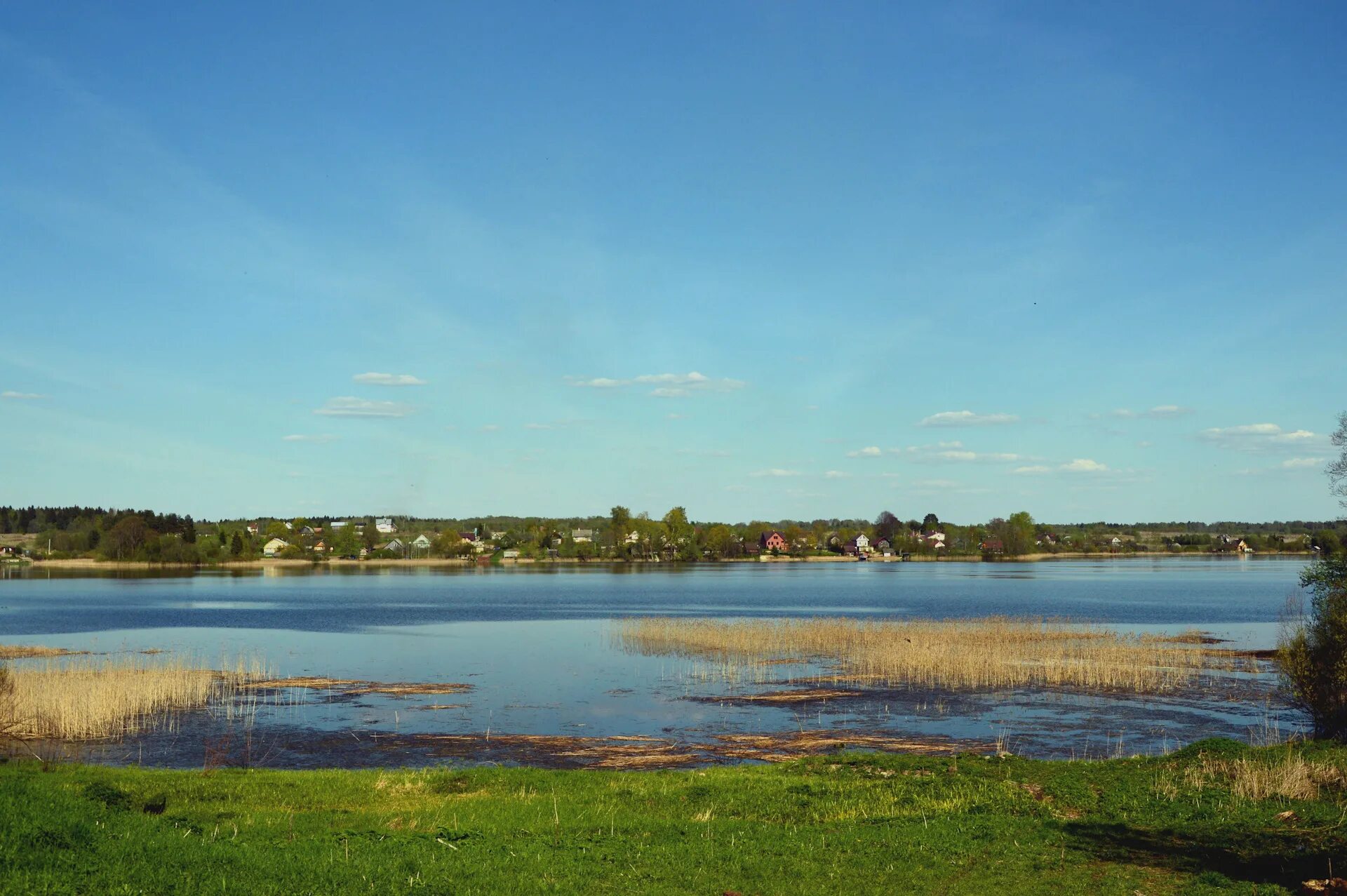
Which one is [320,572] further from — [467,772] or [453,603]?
[467,772]

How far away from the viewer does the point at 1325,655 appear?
Result: 2683 cm

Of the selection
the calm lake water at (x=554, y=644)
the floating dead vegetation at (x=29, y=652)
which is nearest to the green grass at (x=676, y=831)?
the calm lake water at (x=554, y=644)

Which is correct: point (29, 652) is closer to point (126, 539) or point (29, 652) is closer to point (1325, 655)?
point (1325, 655)

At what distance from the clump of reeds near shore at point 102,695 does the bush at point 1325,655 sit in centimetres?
3135

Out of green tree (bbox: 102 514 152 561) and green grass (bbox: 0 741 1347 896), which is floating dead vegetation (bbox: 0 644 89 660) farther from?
green tree (bbox: 102 514 152 561)

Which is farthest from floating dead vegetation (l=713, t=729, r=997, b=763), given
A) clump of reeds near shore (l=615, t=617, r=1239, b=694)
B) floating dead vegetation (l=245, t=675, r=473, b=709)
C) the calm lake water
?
floating dead vegetation (l=245, t=675, r=473, b=709)

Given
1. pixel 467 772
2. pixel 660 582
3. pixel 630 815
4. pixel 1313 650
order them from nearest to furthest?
pixel 630 815, pixel 467 772, pixel 1313 650, pixel 660 582

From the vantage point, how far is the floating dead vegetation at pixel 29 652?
46312 mm

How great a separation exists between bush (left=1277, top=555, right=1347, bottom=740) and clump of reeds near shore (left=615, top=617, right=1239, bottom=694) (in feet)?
35.0

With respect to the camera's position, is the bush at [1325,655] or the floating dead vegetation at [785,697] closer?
the bush at [1325,655]

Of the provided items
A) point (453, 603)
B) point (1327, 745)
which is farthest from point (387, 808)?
point (453, 603)

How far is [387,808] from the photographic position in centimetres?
1759

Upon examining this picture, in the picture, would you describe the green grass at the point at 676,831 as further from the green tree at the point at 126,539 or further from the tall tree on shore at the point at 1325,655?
the green tree at the point at 126,539

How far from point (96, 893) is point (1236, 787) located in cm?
1720
